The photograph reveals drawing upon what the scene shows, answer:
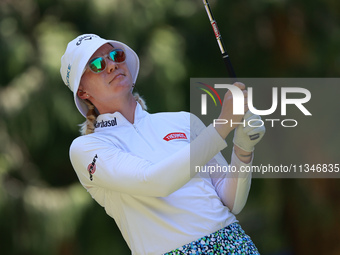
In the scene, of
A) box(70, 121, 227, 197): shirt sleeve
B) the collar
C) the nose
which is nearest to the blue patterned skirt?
box(70, 121, 227, 197): shirt sleeve

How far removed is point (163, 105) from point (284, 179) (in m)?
1.47

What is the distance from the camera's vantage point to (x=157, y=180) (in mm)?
1823

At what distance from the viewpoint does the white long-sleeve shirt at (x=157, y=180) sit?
1834mm

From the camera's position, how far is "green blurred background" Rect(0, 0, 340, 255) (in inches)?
217

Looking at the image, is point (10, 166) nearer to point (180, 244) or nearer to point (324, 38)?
point (324, 38)

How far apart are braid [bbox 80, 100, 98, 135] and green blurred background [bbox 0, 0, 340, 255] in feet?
10.7

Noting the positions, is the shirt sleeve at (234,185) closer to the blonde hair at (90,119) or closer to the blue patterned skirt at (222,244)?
the blue patterned skirt at (222,244)

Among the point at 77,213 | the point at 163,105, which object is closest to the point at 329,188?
the point at 163,105

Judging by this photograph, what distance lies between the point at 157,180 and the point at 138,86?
3.79m

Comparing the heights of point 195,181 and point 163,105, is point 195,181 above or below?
above

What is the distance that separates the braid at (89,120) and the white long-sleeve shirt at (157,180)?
0.09 feet

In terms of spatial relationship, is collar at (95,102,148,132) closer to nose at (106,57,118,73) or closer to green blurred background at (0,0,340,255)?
nose at (106,57,118,73)

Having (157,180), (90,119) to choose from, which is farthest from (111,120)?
(157,180)

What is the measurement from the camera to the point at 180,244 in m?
1.88
